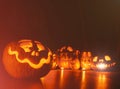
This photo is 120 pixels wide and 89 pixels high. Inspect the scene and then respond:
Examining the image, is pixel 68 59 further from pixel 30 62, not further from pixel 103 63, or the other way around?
pixel 30 62

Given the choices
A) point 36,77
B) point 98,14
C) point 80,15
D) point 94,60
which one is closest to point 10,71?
point 36,77

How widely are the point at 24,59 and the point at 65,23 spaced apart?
68.6 inches

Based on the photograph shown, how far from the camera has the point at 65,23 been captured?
155 inches

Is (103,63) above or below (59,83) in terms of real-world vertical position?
above

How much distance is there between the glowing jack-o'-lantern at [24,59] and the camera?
2.31 m

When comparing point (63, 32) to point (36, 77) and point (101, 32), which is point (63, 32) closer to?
point (101, 32)

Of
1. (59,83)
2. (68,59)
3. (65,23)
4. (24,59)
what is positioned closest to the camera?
(59,83)

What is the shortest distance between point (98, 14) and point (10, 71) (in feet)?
7.57

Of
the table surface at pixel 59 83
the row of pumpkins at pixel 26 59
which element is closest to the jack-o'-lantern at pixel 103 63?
the table surface at pixel 59 83

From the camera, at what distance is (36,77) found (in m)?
2.45

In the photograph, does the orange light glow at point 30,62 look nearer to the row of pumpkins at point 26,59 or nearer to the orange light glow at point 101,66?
the row of pumpkins at point 26,59

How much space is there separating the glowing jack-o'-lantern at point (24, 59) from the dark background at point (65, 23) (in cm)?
98

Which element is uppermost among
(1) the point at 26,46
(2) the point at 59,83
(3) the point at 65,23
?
(3) the point at 65,23

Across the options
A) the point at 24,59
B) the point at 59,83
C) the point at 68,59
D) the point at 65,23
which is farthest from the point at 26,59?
Result: the point at 65,23
